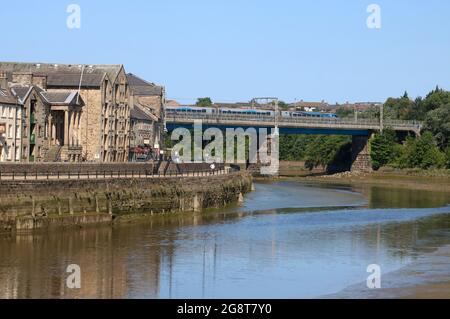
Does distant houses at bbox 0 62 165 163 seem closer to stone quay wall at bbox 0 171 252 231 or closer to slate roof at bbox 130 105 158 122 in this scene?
slate roof at bbox 130 105 158 122

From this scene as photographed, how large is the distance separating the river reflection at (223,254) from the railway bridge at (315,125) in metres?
67.2

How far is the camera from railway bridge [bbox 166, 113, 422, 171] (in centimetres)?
15375

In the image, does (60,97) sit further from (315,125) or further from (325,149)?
(325,149)

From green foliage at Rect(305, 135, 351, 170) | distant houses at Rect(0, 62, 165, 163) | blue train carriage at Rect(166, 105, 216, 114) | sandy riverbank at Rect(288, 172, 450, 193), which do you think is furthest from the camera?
green foliage at Rect(305, 135, 351, 170)

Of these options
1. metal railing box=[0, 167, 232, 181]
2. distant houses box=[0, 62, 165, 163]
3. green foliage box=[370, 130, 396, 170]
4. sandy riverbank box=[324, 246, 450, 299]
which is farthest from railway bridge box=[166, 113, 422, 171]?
sandy riverbank box=[324, 246, 450, 299]

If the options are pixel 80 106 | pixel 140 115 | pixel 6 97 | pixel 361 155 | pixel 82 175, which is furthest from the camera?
pixel 361 155

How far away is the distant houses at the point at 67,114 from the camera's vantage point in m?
87.2

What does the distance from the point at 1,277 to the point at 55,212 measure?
57.0ft

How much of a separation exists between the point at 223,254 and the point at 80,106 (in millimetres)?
45430

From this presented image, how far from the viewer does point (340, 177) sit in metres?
165

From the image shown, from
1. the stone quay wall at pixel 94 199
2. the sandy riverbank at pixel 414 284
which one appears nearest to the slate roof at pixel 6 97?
the stone quay wall at pixel 94 199

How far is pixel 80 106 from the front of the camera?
98.2 meters

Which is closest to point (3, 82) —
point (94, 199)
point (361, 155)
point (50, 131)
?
point (50, 131)

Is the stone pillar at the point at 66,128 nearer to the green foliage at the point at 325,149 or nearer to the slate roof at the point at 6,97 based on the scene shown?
the slate roof at the point at 6,97
